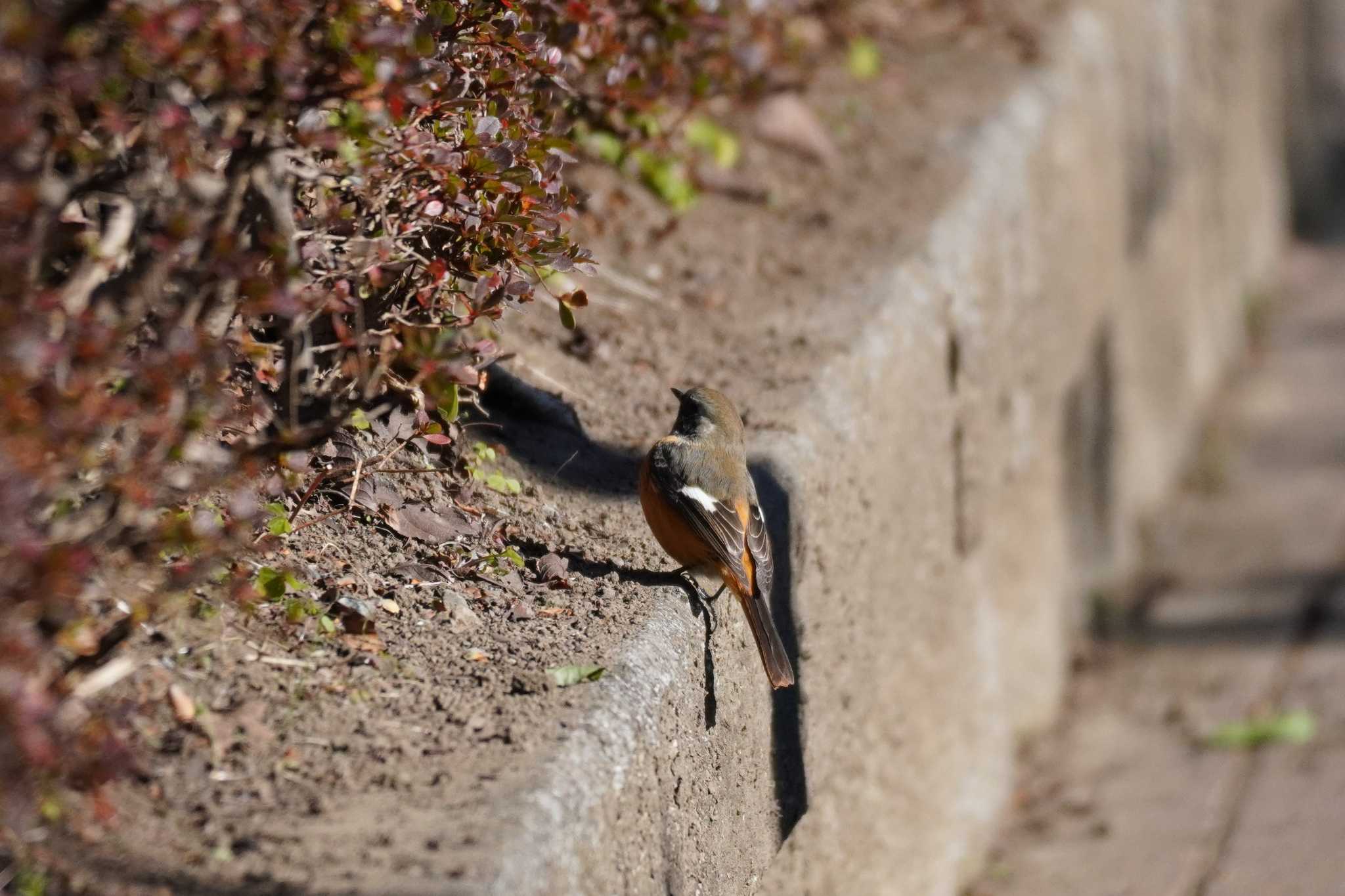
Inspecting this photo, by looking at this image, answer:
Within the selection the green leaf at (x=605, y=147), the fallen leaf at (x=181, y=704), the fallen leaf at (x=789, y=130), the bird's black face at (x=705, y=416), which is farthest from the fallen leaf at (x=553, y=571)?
the fallen leaf at (x=789, y=130)

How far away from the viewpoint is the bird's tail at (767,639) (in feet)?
10.9

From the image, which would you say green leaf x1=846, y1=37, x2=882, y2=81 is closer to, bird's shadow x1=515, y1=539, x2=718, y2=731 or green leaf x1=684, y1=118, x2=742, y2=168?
green leaf x1=684, y1=118, x2=742, y2=168

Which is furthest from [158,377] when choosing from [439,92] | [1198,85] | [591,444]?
[1198,85]

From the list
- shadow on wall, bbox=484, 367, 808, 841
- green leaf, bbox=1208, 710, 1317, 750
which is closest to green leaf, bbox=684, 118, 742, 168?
shadow on wall, bbox=484, 367, 808, 841

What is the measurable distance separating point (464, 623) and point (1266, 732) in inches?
162

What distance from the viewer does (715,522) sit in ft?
11.2

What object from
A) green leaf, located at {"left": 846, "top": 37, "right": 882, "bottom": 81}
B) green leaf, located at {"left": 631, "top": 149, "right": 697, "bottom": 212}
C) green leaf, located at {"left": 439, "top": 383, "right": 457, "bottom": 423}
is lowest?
green leaf, located at {"left": 439, "top": 383, "right": 457, "bottom": 423}

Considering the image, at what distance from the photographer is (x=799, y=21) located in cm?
626

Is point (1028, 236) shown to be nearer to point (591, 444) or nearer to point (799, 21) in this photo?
point (799, 21)

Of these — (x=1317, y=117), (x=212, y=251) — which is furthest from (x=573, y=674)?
(x=1317, y=117)

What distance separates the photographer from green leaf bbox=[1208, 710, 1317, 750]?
235 inches

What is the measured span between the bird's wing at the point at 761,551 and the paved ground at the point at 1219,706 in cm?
228

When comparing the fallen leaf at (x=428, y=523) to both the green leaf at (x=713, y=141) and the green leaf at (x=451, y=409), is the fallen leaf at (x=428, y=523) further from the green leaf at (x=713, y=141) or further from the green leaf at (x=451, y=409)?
the green leaf at (x=713, y=141)

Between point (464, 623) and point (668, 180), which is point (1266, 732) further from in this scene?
point (464, 623)
